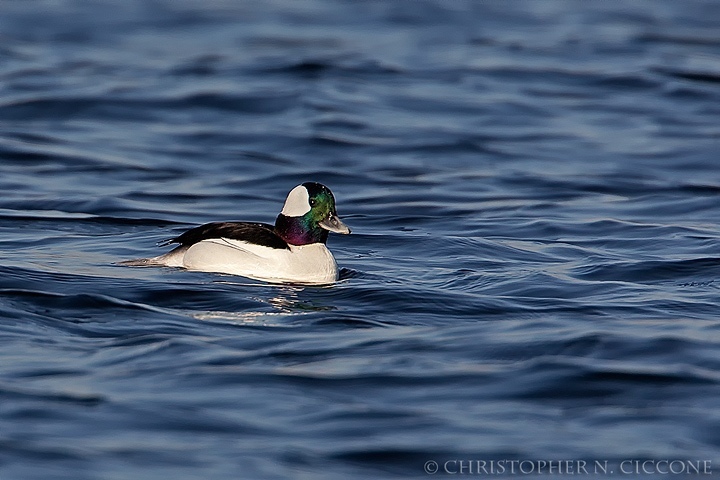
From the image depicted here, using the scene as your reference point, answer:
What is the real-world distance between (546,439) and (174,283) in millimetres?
3992

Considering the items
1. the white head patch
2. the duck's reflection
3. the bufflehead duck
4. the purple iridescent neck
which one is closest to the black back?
the bufflehead duck

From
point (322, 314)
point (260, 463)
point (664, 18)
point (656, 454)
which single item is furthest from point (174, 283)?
point (664, 18)

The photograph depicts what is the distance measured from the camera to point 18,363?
8617mm

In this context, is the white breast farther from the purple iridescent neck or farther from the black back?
the purple iridescent neck

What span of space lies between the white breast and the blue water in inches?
5.7

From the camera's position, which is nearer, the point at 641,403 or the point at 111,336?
the point at 641,403

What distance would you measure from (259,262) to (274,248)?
172 millimetres

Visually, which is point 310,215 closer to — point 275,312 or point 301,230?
point 301,230

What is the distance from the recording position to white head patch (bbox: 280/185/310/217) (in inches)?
443

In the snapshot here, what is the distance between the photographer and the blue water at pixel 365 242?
768 cm

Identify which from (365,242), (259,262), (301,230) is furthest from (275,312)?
(365,242)

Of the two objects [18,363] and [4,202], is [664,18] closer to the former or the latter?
[4,202]

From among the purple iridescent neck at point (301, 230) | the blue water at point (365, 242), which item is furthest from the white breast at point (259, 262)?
the purple iridescent neck at point (301, 230)

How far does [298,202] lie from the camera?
11312 millimetres
